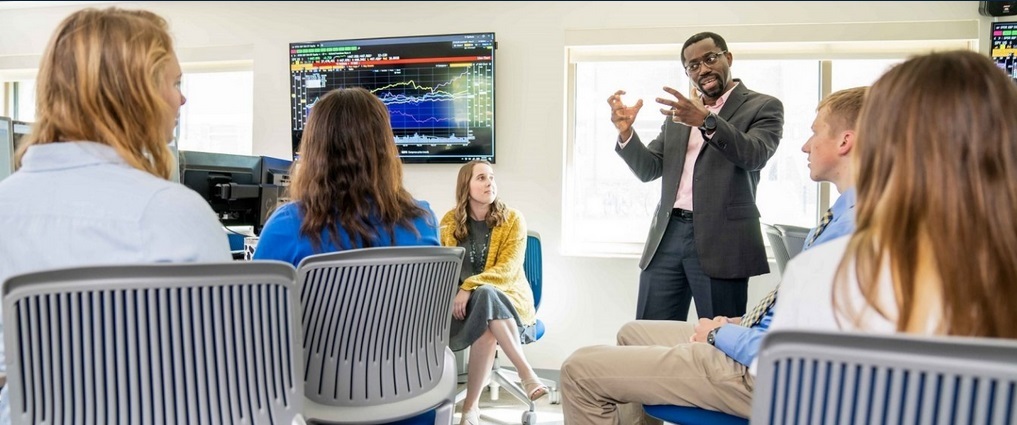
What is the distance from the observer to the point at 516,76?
11.4 ft

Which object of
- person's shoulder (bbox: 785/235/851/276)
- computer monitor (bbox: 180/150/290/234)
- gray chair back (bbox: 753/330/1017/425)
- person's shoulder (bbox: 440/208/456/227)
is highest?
computer monitor (bbox: 180/150/290/234)

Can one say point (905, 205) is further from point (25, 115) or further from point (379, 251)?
point (25, 115)

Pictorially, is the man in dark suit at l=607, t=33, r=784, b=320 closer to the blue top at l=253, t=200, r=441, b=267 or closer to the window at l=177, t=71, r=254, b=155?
the blue top at l=253, t=200, r=441, b=267

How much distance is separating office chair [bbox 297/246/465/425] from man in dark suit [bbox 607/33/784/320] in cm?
104

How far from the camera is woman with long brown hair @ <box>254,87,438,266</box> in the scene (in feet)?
4.75

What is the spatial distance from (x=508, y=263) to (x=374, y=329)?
1.50 metres

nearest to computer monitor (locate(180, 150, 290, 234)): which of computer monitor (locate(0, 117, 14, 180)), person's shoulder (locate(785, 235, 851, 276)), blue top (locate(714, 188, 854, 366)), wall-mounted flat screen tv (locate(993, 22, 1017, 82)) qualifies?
computer monitor (locate(0, 117, 14, 180))

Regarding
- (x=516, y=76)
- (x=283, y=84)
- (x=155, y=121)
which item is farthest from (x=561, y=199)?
(x=155, y=121)

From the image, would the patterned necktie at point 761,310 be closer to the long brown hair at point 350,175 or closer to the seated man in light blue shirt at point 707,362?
the seated man in light blue shirt at point 707,362

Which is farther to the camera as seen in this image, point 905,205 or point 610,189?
point 610,189

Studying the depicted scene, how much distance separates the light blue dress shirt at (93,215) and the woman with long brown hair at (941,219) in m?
0.85

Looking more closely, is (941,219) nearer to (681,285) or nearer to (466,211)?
(681,285)

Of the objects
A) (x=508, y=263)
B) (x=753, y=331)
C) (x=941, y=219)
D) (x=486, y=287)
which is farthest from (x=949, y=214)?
(x=508, y=263)

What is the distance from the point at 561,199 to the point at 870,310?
2.70 m
